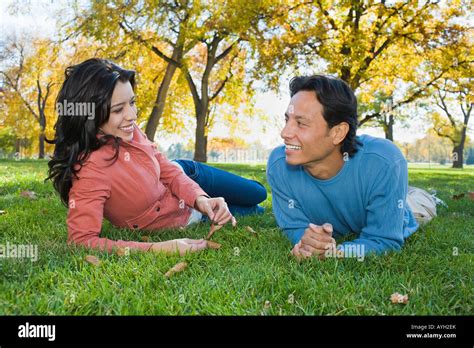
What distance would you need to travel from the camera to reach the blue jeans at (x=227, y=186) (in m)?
5.00

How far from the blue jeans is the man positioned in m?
1.56

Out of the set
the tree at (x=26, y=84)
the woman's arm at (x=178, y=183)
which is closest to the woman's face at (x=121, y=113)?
the woman's arm at (x=178, y=183)

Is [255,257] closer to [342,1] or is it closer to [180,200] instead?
[180,200]

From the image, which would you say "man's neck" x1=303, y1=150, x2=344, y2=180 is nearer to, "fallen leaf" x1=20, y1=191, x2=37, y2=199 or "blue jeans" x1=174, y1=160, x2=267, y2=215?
"blue jeans" x1=174, y1=160, x2=267, y2=215

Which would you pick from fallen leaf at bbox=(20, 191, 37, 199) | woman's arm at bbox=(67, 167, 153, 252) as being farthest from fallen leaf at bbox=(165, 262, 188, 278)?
fallen leaf at bbox=(20, 191, 37, 199)

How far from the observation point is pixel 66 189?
3.58 m

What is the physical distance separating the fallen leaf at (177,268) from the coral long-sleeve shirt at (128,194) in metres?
0.51

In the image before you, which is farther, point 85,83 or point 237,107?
point 237,107

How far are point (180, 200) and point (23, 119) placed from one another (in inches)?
1351

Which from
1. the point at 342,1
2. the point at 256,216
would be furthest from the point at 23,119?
the point at 256,216

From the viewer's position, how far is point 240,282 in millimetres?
2670

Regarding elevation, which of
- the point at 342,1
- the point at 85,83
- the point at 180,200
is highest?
the point at 342,1

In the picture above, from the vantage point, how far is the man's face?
3.28 metres

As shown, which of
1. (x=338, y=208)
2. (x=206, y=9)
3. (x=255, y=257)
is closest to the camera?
(x=255, y=257)
